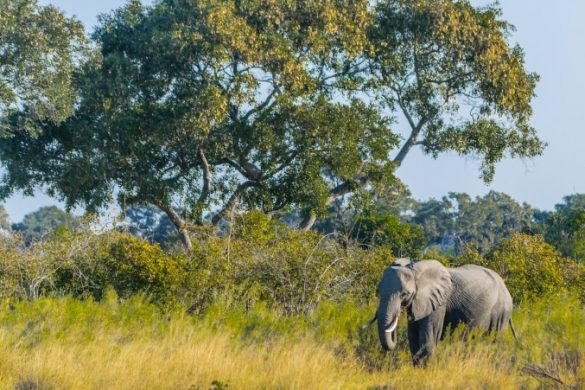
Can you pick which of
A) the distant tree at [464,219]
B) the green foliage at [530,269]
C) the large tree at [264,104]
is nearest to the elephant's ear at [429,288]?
the green foliage at [530,269]

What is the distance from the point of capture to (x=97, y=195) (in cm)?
3203

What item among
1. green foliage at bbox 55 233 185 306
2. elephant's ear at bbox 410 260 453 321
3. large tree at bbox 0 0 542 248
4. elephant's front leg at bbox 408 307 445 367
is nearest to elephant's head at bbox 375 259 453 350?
elephant's ear at bbox 410 260 453 321

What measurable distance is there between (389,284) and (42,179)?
75.7ft

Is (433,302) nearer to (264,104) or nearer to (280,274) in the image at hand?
(280,274)

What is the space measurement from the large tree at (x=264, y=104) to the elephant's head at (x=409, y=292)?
53.8 feet

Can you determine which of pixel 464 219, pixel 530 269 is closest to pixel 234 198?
pixel 530 269

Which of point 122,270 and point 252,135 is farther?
point 252,135

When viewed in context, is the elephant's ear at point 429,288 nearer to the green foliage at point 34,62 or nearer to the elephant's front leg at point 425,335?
the elephant's front leg at point 425,335

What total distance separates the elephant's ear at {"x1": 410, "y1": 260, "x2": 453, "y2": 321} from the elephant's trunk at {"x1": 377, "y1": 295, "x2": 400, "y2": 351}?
1.23 ft

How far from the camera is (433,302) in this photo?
13.3 meters

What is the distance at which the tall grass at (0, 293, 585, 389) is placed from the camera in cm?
1118

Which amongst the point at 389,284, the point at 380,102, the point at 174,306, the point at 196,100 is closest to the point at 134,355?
the point at 389,284

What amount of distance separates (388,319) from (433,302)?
2.85 ft

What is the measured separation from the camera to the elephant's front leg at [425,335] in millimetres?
13023
